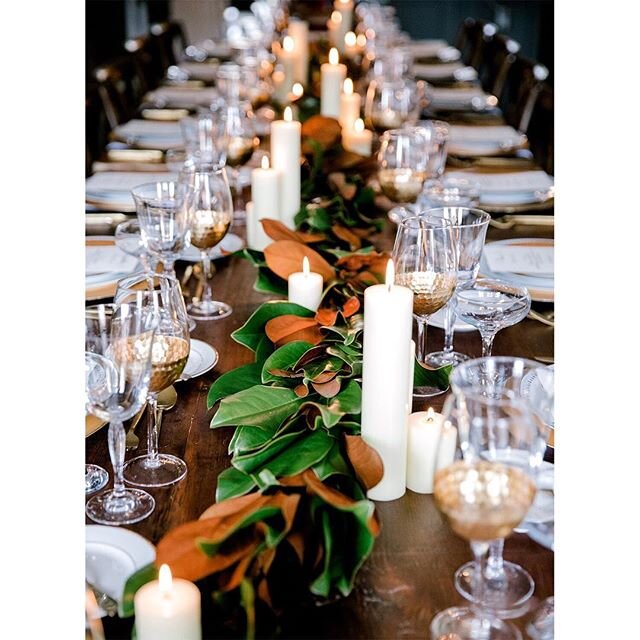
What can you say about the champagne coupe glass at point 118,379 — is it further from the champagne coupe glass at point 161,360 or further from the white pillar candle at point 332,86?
the white pillar candle at point 332,86

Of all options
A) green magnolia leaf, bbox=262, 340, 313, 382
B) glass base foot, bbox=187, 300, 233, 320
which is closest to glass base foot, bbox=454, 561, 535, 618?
green magnolia leaf, bbox=262, 340, 313, 382

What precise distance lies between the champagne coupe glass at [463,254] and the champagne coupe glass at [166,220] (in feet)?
1.17

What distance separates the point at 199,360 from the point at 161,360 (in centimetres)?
32

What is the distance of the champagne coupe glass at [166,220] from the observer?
4.72ft

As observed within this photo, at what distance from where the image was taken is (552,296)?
1.57 m

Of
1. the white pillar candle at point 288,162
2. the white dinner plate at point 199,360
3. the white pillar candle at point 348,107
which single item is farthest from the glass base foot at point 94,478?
the white pillar candle at point 348,107

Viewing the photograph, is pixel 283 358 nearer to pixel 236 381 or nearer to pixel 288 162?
pixel 236 381

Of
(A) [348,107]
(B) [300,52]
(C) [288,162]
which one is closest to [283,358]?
(C) [288,162]

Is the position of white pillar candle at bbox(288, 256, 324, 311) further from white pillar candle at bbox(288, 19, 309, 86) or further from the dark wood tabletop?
white pillar candle at bbox(288, 19, 309, 86)

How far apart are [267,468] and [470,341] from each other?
1.82 feet
